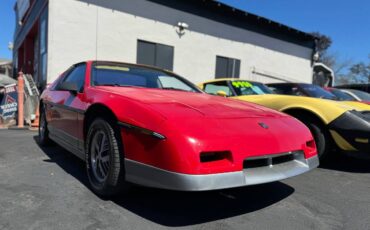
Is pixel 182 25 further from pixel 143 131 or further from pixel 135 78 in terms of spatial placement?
pixel 143 131

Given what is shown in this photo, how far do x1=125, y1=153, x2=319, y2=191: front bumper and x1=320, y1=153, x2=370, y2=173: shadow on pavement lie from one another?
2147mm

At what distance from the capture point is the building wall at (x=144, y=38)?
10.6 metres

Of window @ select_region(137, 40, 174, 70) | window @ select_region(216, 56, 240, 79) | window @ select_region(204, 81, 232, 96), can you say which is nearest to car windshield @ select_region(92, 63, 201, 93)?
window @ select_region(204, 81, 232, 96)

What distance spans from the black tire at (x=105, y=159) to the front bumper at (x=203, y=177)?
0.52ft

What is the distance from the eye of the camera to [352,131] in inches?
159

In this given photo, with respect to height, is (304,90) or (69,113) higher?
(304,90)

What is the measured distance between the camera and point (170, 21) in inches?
520

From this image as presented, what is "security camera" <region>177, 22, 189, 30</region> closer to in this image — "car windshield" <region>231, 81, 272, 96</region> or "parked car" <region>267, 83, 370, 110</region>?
"parked car" <region>267, 83, 370, 110</region>

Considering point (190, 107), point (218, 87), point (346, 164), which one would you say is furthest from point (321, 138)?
point (218, 87)

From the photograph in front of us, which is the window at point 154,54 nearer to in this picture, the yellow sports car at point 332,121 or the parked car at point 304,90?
the parked car at point 304,90

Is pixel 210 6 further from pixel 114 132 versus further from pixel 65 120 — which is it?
pixel 114 132

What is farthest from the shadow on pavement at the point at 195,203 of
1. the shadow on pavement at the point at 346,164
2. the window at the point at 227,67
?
the window at the point at 227,67

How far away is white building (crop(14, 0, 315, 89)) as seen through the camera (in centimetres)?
1069

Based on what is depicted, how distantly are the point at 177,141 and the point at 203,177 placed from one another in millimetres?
295
